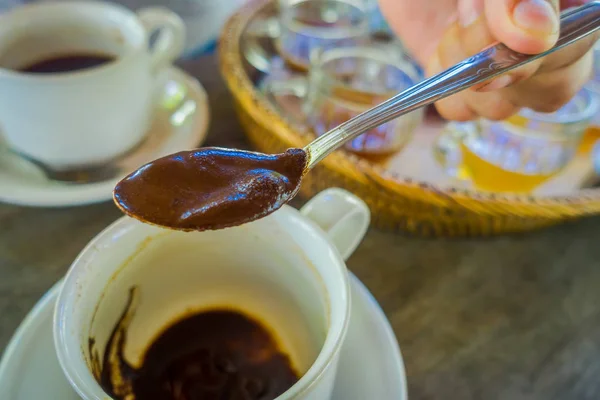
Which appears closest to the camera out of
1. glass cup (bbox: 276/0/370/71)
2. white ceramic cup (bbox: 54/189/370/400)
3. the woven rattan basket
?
white ceramic cup (bbox: 54/189/370/400)

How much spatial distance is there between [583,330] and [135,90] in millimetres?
648

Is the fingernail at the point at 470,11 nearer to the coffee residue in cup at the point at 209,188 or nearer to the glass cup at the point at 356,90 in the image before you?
the glass cup at the point at 356,90

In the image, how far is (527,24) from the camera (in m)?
0.47

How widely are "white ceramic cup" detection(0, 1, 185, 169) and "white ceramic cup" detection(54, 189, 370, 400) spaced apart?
27 cm

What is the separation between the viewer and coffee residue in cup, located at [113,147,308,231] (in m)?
0.41

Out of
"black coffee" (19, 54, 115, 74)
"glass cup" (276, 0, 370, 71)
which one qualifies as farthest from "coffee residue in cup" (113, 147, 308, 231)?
"glass cup" (276, 0, 370, 71)

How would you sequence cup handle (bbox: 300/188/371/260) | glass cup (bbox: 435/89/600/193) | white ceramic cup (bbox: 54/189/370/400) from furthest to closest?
glass cup (bbox: 435/89/600/193) < cup handle (bbox: 300/188/371/260) < white ceramic cup (bbox: 54/189/370/400)

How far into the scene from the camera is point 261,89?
0.90 metres

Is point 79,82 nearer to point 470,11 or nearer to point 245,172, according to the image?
point 245,172

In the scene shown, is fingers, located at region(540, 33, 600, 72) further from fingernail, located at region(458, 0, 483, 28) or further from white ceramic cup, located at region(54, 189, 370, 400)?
white ceramic cup, located at region(54, 189, 370, 400)

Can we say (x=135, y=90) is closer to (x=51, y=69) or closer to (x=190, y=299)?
(x=51, y=69)

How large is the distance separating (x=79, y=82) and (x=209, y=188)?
0.32m

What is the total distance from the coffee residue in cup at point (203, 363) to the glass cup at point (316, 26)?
571 mm

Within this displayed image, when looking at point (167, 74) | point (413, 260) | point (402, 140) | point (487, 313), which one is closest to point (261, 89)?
point (167, 74)
